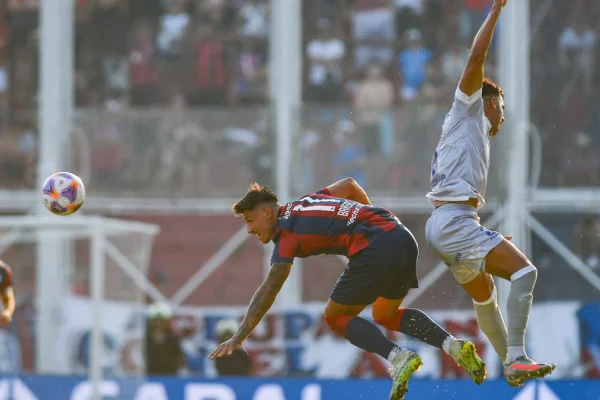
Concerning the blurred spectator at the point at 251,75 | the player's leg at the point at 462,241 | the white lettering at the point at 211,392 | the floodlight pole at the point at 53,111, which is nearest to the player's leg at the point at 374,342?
the player's leg at the point at 462,241

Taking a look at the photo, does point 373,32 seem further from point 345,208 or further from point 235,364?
point 345,208

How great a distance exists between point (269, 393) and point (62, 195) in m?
4.77

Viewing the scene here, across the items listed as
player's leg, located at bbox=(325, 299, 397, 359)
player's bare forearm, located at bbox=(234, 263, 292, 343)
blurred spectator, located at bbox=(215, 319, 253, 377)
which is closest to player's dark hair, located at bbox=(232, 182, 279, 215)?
player's bare forearm, located at bbox=(234, 263, 292, 343)

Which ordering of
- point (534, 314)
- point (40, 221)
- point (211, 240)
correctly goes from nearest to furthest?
1. point (40, 221)
2. point (534, 314)
3. point (211, 240)

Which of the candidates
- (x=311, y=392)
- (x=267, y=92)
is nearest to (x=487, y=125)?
(x=311, y=392)

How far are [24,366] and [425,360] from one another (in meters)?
5.51

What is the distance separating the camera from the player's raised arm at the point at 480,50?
11336mm

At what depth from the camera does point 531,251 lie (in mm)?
20078

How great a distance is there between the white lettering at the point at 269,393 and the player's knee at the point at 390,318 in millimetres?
5235

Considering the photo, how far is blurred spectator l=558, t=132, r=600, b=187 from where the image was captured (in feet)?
66.3

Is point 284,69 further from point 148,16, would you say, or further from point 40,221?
point 40,221

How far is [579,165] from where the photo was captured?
797 inches

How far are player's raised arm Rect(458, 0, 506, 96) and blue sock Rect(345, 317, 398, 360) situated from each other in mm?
2180

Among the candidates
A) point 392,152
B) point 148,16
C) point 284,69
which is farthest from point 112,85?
point 392,152
